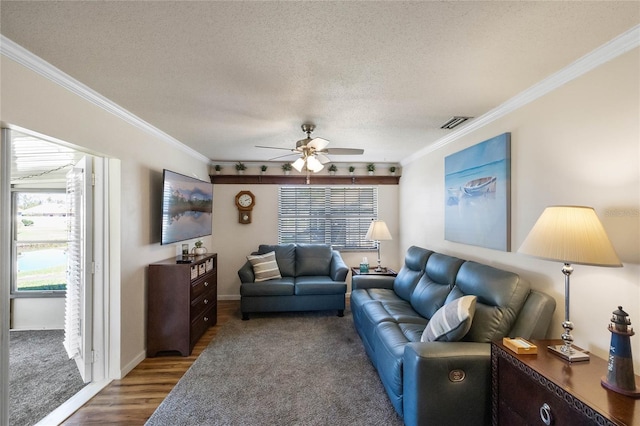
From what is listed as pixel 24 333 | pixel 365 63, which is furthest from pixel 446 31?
pixel 24 333

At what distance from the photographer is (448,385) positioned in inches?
66.9

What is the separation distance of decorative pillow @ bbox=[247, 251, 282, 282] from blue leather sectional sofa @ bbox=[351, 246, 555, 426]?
1.85m

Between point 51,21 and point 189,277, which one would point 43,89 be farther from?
point 189,277

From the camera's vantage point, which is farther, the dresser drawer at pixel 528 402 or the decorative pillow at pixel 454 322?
the decorative pillow at pixel 454 322

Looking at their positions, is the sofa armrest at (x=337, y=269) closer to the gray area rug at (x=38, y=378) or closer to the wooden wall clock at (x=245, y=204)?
the wooden wall clock at (x=245, y=204)

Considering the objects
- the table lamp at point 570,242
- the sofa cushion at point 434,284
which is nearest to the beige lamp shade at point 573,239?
the table lamp at point 570,242

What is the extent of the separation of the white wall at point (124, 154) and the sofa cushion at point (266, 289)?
1.09m

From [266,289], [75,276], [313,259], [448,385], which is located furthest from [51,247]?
[448,385]

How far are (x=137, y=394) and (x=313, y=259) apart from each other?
279 cm

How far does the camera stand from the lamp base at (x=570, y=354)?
1510mm

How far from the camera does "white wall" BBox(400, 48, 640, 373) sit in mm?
1487

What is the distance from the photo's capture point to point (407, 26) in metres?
1.39

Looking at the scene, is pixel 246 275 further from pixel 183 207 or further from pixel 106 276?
pixel 106 276

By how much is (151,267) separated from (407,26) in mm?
3198
